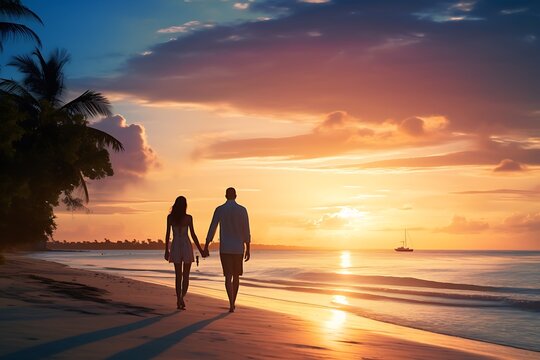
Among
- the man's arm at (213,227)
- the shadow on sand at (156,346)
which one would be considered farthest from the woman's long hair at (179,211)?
the shadow on sand at (156,346)

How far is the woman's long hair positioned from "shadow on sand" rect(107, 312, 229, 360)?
3093mm

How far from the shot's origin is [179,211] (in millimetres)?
12609

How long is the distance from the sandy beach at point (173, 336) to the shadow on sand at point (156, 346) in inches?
0.4

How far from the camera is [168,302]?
46.6 ft

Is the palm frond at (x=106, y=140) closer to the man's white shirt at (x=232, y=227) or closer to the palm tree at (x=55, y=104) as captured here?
the palm tree at (x=55, y=104)

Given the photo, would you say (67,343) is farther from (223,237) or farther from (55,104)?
(55,104)

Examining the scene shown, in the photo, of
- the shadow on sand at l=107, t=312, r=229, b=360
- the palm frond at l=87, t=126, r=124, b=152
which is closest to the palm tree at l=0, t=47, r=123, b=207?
the palm frond at l=87, t=126, r=124, b=152

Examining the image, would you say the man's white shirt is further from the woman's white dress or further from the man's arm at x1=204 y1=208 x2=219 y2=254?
the woman's white dress

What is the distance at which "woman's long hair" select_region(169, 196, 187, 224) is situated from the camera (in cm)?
1259

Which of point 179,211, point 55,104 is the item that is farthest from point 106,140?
point 179,211

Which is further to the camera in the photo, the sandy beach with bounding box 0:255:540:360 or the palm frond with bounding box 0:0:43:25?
the palm frond with bounding box 0:0:43:25

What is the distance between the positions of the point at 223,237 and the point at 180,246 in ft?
2.87

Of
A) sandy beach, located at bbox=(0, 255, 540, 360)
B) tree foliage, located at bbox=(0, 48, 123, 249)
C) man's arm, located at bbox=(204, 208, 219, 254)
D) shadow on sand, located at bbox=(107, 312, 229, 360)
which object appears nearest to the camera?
shadow on sand, located at bbox=(107, 312, 229, 360)

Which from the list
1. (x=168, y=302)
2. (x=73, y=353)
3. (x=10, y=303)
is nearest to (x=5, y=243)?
(x=168, y=302)
